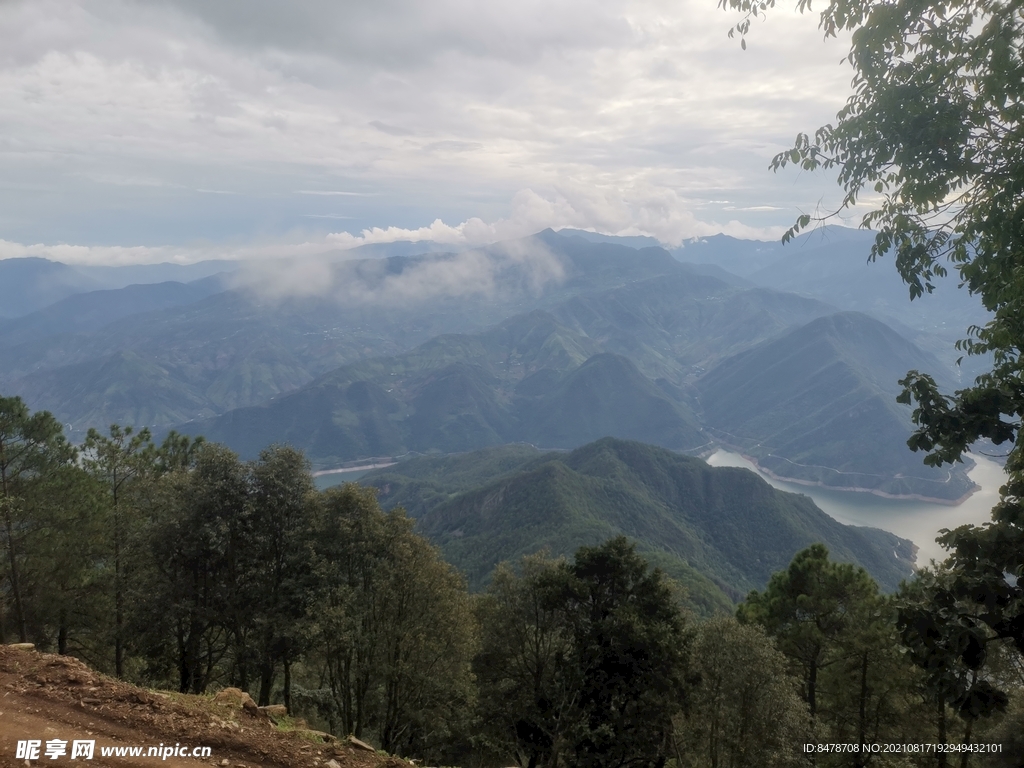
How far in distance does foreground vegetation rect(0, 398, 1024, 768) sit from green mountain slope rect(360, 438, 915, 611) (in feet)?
272

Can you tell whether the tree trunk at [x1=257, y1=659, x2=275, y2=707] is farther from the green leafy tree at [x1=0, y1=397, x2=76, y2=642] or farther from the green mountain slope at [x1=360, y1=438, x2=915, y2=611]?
the green mountain slope at [x1=360, y1=438, x2=915, y2=611]

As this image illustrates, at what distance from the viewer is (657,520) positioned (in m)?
142

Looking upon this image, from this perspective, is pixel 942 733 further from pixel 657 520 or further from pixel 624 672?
pixel 657 520

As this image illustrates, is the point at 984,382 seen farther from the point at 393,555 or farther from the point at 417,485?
the point at 417,485

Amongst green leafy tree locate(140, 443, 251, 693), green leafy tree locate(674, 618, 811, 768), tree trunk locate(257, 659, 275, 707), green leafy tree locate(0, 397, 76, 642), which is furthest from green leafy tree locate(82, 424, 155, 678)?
green leafy tree locate(674, 618, 811, 768)

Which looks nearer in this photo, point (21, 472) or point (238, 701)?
point (238, 701)

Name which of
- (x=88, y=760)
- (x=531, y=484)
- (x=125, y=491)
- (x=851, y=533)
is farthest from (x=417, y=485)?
(x=88, y=760)

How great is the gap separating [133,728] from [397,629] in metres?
9.62

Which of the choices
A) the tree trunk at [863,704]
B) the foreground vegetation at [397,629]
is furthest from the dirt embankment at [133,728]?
the tree trunk at [863,704]

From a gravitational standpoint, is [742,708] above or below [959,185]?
below

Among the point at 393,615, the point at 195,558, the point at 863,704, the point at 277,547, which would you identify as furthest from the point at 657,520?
the point at 195,558

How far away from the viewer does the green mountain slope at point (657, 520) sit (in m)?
115

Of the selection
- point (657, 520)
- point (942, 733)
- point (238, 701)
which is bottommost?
point (657, 520)

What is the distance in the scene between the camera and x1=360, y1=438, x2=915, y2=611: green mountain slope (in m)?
115
